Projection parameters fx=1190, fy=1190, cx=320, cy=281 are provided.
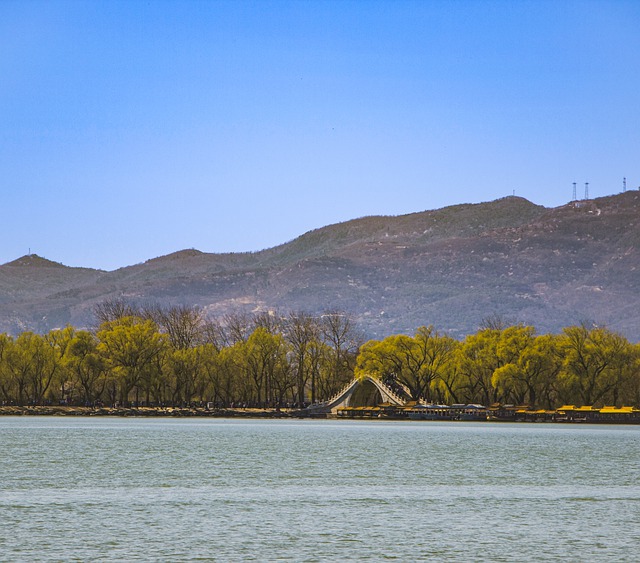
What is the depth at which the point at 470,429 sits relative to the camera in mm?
147750

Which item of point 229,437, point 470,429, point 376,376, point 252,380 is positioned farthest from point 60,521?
point 252,380

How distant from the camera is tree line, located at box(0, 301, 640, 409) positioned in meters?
150

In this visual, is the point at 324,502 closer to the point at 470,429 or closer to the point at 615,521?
the point at 615,521

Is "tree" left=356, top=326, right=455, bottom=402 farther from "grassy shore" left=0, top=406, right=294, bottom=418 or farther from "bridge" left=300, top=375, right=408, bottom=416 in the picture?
"grassy shore" left=0, top=406, right=294, bottom=418

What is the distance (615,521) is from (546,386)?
108 m

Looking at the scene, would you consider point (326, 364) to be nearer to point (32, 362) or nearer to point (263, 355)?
point (263, 355)

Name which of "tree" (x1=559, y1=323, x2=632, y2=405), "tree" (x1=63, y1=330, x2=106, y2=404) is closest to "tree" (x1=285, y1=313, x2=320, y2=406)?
"tree" (x1=63, y1=330, x2=106, y2=404)

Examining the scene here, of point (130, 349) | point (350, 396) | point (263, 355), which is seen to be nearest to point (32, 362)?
point (130, 349)

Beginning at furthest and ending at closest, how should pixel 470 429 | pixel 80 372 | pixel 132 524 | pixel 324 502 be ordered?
pixel 80 372
pixel 470 429
pixel 324 502
pixel 132 524

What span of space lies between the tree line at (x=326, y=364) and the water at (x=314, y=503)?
5081 cm

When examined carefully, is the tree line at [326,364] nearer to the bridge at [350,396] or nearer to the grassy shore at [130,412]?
the bridge at [350,396]

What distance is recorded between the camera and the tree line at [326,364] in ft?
493

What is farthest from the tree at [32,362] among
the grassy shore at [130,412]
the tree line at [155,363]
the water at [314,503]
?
the water at [314,503]

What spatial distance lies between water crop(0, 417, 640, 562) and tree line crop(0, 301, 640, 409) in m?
50.8
